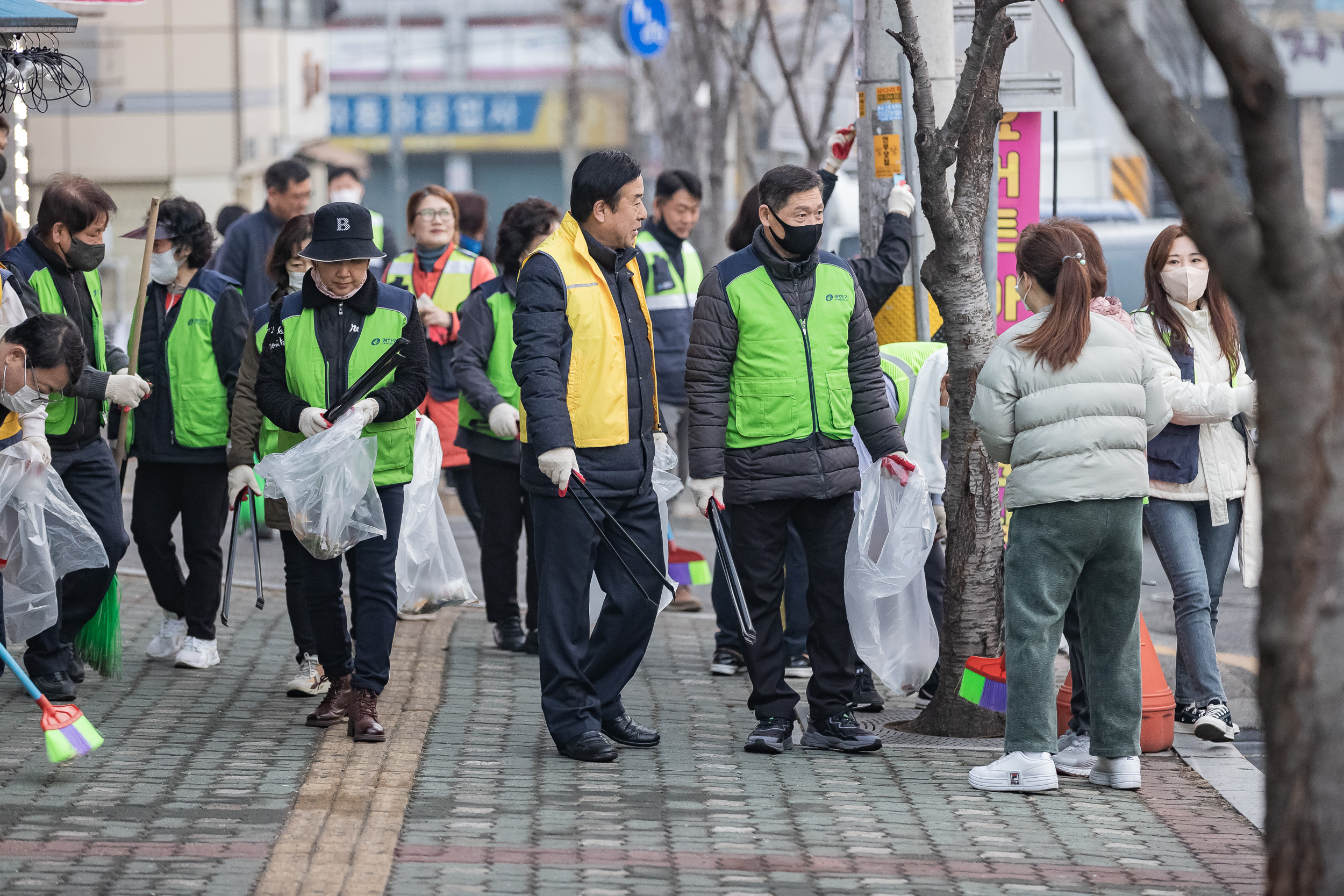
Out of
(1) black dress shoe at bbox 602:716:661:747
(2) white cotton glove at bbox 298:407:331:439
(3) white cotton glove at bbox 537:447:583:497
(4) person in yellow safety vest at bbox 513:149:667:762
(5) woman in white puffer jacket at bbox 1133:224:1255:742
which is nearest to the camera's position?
(3) white cotton glove at bbox 537:447:583:497

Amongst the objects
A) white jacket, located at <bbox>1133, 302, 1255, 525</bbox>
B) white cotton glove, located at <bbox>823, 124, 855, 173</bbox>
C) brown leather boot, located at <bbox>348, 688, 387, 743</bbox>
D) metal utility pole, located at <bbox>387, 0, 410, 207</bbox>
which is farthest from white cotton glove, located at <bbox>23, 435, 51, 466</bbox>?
metal utility pole, located at <bbox>387, 0, 410, 207</bbox>

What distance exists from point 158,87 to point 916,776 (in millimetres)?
18390

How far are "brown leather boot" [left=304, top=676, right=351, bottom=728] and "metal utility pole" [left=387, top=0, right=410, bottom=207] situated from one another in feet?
146

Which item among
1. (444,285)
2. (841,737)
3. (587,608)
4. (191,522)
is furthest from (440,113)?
(841,737)

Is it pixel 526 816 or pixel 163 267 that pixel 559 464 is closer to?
pixel 526 816

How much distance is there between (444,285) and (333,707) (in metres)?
3.02

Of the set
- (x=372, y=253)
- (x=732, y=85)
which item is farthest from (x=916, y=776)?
(x=732, y=85)

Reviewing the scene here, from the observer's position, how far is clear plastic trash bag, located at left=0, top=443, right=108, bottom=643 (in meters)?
5.86

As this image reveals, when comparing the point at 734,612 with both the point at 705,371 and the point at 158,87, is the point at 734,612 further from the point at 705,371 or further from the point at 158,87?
the point at 158,87

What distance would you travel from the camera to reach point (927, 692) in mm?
6961

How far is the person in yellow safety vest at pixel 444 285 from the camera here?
834 centimetres

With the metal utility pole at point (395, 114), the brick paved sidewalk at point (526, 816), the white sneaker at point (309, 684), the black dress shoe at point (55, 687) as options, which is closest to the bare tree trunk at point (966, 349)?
the brick paved sidewalk at point (526, 816)

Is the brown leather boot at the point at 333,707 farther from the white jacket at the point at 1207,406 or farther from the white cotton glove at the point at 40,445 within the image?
the white jacket at the point at 1207,406

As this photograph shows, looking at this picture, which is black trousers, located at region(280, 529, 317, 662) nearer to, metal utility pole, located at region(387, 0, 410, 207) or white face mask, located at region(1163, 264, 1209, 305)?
white face mask, located at region(1163, 264, 1209, 305)
